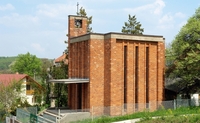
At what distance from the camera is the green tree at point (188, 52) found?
2423cm

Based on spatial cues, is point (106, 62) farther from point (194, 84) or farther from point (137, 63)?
point (194, 84)

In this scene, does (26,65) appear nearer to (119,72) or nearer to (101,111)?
(119,72)

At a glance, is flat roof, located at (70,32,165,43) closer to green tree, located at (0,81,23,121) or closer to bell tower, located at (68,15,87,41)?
bell tower, located at (68,15,87,41)

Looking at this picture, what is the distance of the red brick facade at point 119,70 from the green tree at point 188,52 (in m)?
1.28

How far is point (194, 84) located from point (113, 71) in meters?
8.29

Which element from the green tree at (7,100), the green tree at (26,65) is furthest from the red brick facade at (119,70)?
the green tree at (26,65)

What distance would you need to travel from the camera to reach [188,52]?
83.3ft

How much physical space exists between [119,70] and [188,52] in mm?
6063

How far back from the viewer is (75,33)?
95.6ft

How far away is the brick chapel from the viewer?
79.6ft

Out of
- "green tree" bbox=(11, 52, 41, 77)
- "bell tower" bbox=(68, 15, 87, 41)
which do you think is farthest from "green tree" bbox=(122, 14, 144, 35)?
"green tree" bbox=(11, 52, 41, 77)

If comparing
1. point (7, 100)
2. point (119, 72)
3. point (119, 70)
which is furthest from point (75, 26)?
point (7, 100)

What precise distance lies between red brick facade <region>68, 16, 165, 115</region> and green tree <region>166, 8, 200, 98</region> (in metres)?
1.28

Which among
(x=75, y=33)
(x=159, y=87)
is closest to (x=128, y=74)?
(x=159, y=87)
